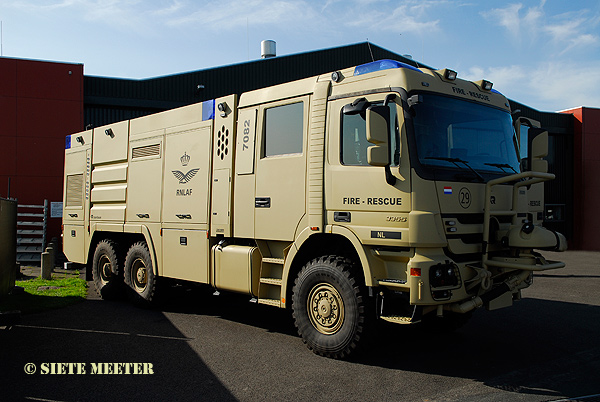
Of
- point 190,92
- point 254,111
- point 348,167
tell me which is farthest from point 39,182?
point 348,167

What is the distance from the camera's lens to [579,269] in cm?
1532

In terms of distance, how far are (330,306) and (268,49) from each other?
17.7 meters

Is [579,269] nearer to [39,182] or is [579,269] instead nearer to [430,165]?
[430,165]

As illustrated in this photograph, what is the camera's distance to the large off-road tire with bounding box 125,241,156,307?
8750 millimetres

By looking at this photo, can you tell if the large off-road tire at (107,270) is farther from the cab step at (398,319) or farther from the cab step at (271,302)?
the cab step at (398,319)

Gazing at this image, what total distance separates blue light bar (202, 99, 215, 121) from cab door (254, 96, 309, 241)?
3.47ft

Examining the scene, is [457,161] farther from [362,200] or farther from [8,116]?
[8,116]

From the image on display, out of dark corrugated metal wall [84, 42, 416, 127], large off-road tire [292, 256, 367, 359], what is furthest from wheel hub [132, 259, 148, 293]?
dark corrugated metal wall [84, 42, 416, 127]

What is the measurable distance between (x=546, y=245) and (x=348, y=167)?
2.23 m

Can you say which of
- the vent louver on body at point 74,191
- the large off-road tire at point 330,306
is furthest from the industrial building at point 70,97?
the large off-road tire at point 330,306

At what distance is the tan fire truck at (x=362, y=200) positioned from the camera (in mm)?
5336

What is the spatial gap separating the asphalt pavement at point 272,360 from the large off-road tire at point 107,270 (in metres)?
0.92

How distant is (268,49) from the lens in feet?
71.5

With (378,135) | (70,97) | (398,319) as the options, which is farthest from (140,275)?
(70,97)
